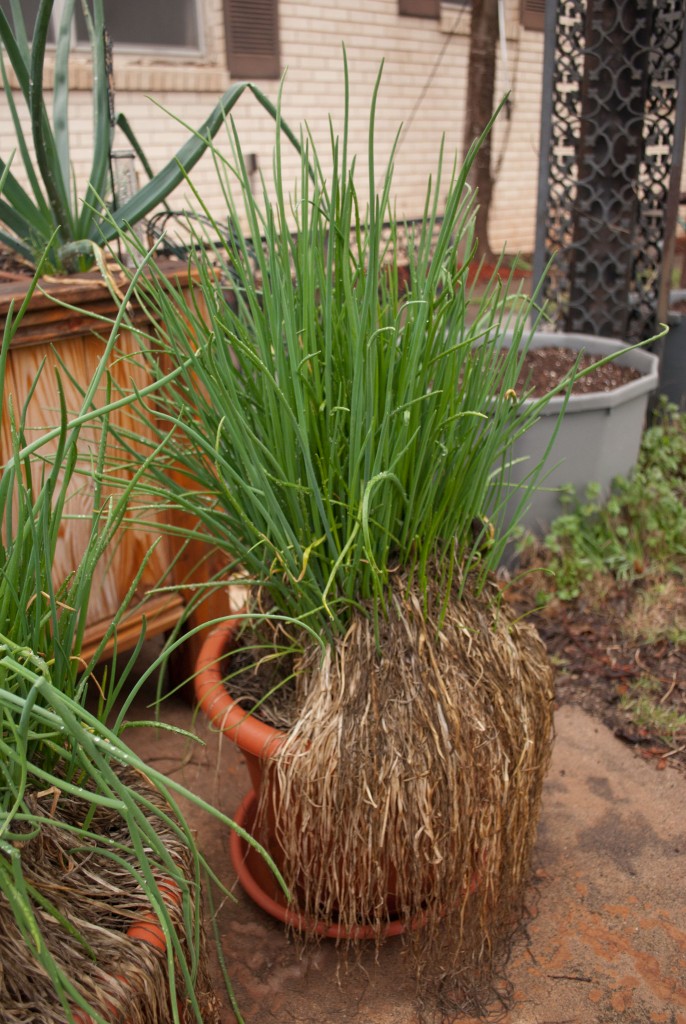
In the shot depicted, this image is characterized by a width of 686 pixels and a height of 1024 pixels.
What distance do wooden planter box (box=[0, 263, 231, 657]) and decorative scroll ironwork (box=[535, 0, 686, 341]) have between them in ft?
5.54

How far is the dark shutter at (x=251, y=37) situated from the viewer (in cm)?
521

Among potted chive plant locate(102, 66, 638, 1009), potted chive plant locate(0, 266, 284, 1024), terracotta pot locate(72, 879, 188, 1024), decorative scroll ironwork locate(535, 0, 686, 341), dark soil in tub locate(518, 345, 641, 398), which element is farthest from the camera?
decorative scroll ironwork locate(535, 0, 686, 341)

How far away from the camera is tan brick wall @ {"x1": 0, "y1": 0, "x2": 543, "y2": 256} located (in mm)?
4984

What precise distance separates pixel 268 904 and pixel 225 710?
34 cm

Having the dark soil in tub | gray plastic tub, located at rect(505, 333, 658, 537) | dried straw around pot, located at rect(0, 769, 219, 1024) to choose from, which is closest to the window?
the dark soil in tub

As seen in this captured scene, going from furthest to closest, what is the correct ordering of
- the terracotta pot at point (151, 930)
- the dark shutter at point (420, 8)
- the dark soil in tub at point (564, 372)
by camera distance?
1. the dark shutter at point (420, 8)
2. the dark soil in tub at point (564, 372)
3. the terracotta pot at point (151, 930)

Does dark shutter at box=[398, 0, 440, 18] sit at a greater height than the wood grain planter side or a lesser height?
greater

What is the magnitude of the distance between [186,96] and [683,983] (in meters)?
5.04

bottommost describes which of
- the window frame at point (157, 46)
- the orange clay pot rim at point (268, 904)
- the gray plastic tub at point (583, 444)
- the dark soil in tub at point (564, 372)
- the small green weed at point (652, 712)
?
the small green weed at point (652, 712)

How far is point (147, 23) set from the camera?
200 inches

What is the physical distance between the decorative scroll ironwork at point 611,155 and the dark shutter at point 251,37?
2792mm

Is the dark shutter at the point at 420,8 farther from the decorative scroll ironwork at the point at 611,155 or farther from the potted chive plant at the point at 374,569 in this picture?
the potted chive plant at the point at 374,569

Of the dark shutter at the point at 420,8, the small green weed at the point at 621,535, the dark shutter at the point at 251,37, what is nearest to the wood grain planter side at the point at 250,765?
the small green weed at the point at 621,535

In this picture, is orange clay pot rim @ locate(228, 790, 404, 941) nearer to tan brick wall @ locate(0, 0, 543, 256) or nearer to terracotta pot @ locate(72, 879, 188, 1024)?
terracotta pot @ locate(72, 879, 188, 1024)
